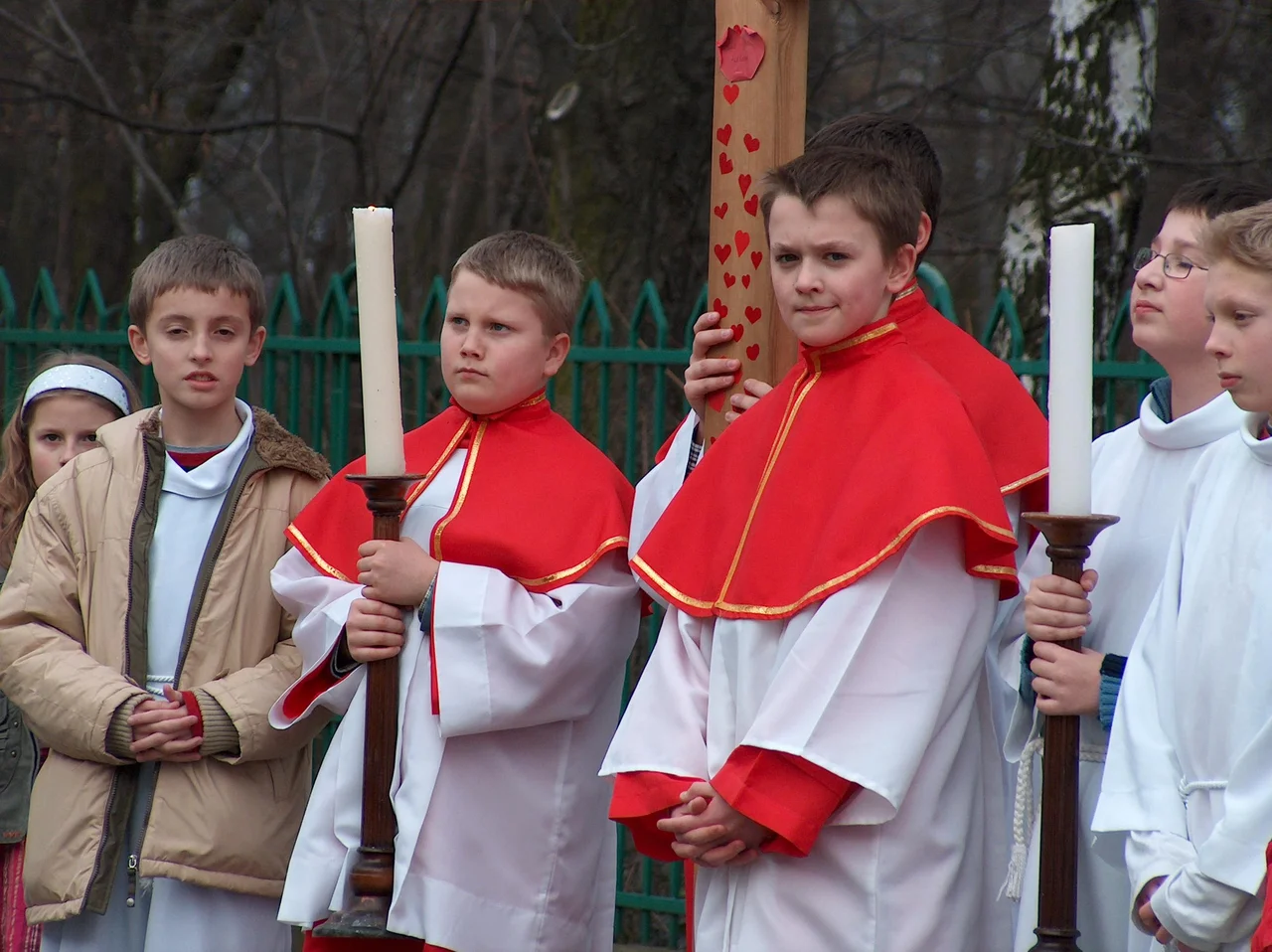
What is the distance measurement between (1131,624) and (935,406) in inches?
22.5

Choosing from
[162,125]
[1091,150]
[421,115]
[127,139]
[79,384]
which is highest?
[421,115]

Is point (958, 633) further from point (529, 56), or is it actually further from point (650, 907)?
point (529, 56)

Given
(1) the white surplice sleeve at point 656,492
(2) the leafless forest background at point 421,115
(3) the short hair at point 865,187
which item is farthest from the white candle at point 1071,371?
(2) the leafless forest background at point 421,115

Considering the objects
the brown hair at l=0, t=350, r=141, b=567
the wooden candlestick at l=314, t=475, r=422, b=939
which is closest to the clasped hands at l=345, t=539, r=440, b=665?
the wooden candlestick at l=314, t=475, r=422, b=939

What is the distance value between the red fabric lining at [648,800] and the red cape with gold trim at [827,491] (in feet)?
1.05

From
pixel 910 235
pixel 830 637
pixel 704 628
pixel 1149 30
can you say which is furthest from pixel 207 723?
pixel 1149 30

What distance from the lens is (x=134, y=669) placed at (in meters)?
3.98

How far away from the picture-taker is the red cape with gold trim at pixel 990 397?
3.31 metres

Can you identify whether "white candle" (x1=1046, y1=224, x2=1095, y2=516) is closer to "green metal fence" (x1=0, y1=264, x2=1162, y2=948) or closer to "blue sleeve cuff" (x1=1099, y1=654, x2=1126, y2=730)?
"blue sleeve cuff" (x1=1099, y1=654, x2=1126, y2=730)

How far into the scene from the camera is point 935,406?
3041mm

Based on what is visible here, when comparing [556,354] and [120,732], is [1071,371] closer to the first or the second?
[556,354]

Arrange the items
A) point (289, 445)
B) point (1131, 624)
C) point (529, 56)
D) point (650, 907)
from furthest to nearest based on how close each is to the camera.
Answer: point (529, 56) → point (650, 907) → point (289, 445) → point (1131, 624)

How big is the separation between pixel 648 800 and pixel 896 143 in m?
1.41

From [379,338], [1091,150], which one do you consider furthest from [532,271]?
[1091,150]
